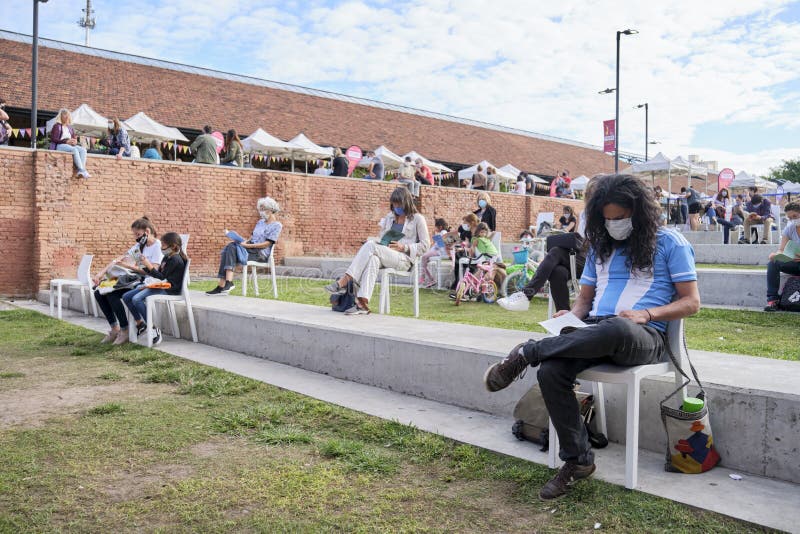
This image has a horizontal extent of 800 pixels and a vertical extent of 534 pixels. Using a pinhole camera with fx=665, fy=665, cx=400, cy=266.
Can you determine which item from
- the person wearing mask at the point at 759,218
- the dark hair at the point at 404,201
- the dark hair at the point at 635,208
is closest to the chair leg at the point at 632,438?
the dark hair at the point at 635,208

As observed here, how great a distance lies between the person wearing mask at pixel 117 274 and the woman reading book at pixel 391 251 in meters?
2.30

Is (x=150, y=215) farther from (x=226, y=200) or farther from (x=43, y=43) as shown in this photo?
(x=43, y=43)

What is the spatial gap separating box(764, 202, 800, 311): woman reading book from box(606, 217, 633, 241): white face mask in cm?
532

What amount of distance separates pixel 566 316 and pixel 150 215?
1349 centimetres

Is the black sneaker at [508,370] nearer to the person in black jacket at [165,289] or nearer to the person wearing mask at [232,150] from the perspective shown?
the person in black jacket at [165,289]

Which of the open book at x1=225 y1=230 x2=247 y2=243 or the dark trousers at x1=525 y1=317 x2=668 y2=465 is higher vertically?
the open book at x1=225 y1=230 x2=247 y2=243

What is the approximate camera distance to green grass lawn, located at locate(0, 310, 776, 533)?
2.70 metres

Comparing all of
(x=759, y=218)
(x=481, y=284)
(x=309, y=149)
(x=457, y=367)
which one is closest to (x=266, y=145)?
(x=309, y=149)

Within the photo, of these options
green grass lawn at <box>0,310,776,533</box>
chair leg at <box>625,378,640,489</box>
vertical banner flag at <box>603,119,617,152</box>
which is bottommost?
green grass lawn at <box>0,310,776,533</box>

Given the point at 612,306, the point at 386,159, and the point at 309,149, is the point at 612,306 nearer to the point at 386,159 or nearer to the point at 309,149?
the point at 309,149

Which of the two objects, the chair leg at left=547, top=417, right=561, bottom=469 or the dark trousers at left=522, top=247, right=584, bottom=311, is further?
the dark trousers at left=522, top=247, right=584, bottom=311

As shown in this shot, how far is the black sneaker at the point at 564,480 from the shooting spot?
2.88m

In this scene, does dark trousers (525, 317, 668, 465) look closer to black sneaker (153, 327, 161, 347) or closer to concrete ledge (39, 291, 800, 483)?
concrete ledge (39, 291, 800, 483)

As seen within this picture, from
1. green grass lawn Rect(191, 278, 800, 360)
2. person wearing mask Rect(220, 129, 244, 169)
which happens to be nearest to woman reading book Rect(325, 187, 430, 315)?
green grass lawn Rect(191, 278, 800, 360)
